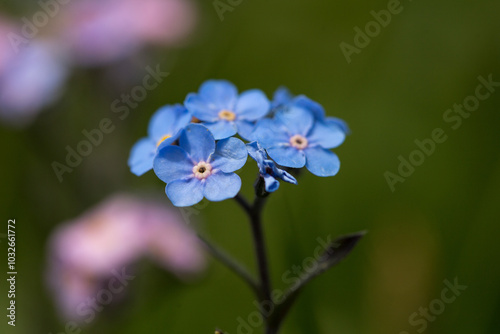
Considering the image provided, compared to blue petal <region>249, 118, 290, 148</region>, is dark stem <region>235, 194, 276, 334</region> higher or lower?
lower

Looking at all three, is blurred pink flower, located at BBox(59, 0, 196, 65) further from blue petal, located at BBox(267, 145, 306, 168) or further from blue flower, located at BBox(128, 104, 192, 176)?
blue petal, located at BBox(267, 145, 306, 168)

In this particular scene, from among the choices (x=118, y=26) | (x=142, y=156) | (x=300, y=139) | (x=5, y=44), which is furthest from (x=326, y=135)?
(x=5, y=44)

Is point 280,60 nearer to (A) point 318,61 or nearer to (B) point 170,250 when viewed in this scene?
(A) point 318,61

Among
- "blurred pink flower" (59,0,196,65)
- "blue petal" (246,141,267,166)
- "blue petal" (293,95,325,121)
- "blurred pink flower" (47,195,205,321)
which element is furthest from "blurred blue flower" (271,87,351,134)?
"blurred pink flower" (59,0,196,65)

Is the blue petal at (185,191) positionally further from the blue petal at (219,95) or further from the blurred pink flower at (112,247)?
the blurred pink flower at (112,247)

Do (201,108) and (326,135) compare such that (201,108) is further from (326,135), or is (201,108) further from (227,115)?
(326,135)

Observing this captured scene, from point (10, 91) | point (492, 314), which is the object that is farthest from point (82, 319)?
point (492, 314)

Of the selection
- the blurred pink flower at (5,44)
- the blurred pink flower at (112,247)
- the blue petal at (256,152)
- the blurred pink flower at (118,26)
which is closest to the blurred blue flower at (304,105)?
the blue petal at (256,152)
